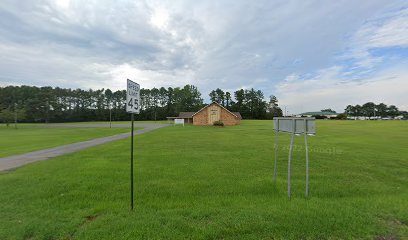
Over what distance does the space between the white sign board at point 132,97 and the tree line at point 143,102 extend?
10273 centimetres

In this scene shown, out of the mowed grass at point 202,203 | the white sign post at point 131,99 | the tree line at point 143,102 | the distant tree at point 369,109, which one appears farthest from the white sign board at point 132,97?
the distant tree at point 369,109

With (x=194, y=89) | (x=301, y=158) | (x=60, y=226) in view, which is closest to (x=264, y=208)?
(x=60, y=226)

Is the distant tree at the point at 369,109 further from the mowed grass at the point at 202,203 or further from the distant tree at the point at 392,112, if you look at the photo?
the mowed grass at the point at 202,203

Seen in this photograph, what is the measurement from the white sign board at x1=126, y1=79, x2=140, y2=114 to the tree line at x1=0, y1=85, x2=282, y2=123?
103 m

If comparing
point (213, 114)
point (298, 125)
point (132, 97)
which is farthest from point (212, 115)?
point (132, 97)

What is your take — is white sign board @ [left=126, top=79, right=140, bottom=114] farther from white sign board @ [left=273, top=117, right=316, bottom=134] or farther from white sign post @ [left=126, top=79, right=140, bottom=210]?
white sign board @ [left=273, top=117, right=316, bottom=134]

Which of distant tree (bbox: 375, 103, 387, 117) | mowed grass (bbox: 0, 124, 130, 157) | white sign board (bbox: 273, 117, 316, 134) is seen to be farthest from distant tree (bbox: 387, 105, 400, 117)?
white sign board (bbox: 273, 117, 316, 134)

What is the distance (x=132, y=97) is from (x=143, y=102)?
118 metres

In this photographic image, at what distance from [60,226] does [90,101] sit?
12078 cm

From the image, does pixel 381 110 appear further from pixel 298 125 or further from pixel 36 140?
pixel 36 140

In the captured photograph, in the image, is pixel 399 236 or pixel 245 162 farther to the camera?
pixel 245 162

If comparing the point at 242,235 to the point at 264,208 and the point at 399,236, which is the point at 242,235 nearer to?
the point at 264,208

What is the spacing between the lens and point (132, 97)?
4676mm

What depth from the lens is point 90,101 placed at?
112 metres
